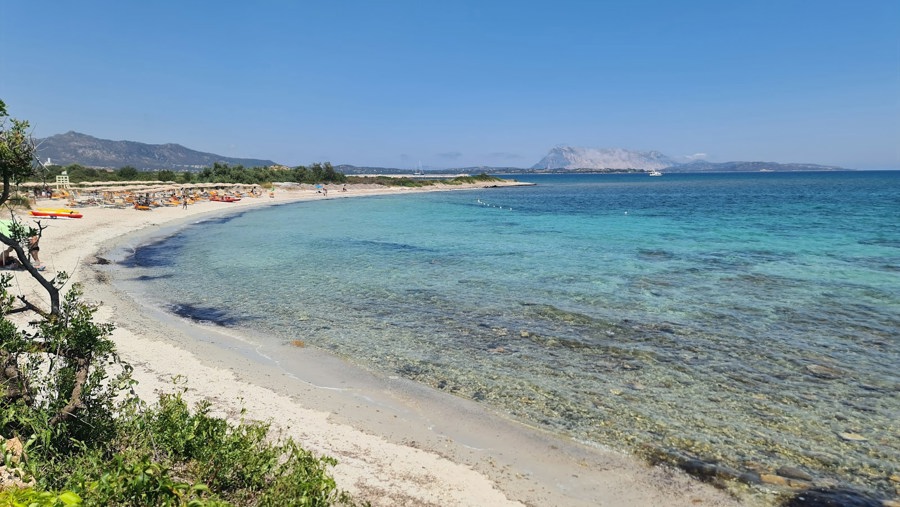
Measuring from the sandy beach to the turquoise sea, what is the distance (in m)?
0.57

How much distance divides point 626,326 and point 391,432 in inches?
278

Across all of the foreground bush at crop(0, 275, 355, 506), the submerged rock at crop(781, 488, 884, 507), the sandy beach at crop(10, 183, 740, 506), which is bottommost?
the submerged rock at crop(781, 488, 884, 507)

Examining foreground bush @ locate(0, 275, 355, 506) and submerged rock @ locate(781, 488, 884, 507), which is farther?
submerged rock @ locate(781, 488, 884, 507)

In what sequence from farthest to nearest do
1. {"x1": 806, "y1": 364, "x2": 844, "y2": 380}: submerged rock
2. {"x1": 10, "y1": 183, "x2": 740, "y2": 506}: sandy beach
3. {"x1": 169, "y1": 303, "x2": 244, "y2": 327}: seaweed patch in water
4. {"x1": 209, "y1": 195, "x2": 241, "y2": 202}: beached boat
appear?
{"x1": 209, "y1": 195, "x2": 241, "y2": 202}: beached boat < {"x1": 169, "y1": 303, "x2": 244, "y2": 327}: seaweed patch in water < {"x1": 806, "y1": 364, "x2": 844, "y2": 380}: submerged rock < {"x1": 10, "y1": 183, "x2": 740, "y2": 506}: sandy beach

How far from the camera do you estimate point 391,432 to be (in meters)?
6.95

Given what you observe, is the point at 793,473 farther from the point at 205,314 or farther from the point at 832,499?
the point at 205,314

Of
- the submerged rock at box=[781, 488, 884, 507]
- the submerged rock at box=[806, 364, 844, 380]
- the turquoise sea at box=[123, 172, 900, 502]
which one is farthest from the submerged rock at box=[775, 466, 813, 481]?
the submerged rock at box=[806, 364, 844, 380]

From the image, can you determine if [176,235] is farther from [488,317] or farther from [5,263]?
[488,317]

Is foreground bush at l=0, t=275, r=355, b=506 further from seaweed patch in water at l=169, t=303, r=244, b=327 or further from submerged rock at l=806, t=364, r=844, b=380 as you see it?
submerged rock at l=806, t=364, r=844, b=380

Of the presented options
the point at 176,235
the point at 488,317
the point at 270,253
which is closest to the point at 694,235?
the point at 488,317

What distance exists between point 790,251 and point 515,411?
21578mm

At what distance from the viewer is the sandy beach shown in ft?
18.4

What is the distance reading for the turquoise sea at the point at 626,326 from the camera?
23.3 feet

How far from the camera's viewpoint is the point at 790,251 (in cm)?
2322
